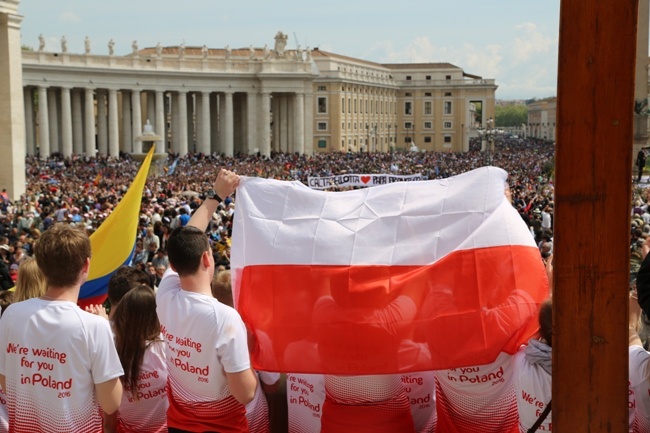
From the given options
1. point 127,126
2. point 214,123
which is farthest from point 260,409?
point 214,123

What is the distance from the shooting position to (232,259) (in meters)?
4.56

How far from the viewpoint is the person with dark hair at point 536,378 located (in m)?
3.67

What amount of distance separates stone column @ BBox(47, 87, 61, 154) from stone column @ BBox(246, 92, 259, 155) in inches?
782

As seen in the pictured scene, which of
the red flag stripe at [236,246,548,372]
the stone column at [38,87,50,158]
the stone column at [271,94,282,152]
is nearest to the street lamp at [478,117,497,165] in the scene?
the stone column at [271,94,282,152]

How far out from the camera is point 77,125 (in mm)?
73750

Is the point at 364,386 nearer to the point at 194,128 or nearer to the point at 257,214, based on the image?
the point at 257,214

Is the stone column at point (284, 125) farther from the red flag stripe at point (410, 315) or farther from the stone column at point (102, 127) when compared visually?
the red flag stripe at point (410, 315)

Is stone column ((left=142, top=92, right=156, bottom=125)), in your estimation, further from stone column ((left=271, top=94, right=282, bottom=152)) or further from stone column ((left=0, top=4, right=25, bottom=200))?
stone column ((left=0, top=4, right=25, bottom=200))

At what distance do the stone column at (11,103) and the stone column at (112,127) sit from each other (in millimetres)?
41792

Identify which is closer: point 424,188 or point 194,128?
point 424,188

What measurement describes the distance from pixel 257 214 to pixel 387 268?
0.82 metres

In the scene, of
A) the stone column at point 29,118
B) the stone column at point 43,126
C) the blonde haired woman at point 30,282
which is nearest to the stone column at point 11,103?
the blonde haired woman at point 30,282

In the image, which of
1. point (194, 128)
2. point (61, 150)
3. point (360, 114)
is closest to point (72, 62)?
point (61, 150)

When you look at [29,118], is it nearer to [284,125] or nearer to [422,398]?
[284,125]
